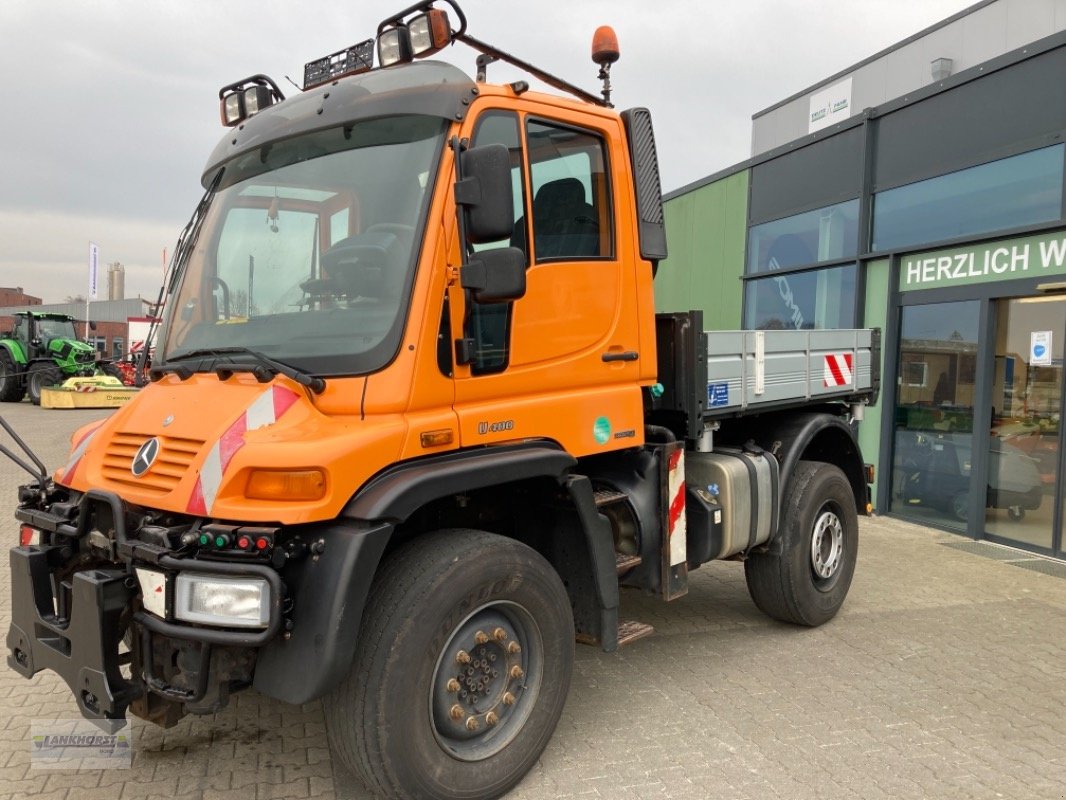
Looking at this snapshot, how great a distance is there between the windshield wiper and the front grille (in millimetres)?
308

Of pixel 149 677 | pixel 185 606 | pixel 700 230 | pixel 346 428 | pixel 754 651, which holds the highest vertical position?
pixel 700 230

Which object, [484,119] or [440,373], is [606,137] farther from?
[440,373]

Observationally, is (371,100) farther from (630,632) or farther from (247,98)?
(630,632)

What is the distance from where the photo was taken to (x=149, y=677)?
2.67m

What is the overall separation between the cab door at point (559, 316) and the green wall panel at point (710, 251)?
8.03 meters

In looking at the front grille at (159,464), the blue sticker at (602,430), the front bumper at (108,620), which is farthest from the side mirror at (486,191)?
the front bumper at (108,620)

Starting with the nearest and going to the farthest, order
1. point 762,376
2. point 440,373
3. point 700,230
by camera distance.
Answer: point 440,373 < point 762,376 < point 700,230

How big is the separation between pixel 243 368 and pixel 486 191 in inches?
43.6

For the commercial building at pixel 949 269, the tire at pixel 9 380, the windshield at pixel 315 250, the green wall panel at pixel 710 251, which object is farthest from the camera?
the tire at pixel 9 380

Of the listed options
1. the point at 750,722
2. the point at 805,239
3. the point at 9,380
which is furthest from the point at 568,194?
the point at 9,380

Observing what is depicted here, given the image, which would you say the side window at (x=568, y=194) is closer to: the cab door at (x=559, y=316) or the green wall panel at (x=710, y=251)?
the cab door at (x=559, y=316)

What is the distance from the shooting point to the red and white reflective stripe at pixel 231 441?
2.60 metres

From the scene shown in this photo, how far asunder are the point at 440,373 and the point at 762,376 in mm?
2464

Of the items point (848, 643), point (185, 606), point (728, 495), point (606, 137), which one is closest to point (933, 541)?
point (848, 643)
